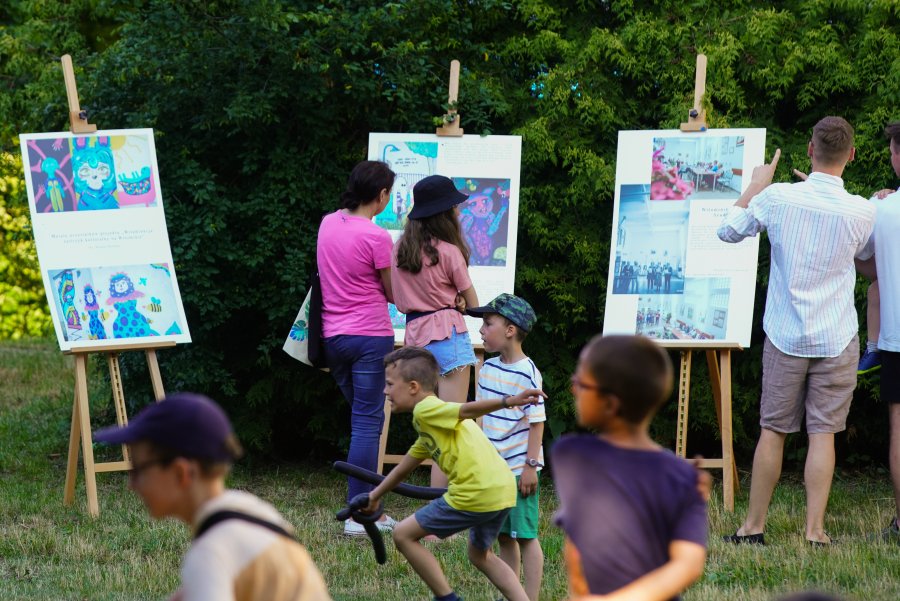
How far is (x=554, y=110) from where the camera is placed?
7180 millimetres

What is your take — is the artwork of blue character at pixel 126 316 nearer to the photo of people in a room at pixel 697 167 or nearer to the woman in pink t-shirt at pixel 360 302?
the woman in pink t-shirt at pixel 360 302

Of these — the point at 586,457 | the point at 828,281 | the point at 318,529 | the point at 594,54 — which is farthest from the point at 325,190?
the point at 586,457

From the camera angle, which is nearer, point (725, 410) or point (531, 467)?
point (531, 467)

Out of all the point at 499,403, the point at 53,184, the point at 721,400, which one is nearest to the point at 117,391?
the point at 53,184

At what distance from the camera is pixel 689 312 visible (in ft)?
20.8

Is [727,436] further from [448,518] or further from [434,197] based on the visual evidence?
[448,518]

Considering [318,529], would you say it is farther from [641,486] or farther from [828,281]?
[641,486]

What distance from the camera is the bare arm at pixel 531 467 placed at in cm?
434

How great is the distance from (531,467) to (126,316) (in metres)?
Result: 3.06

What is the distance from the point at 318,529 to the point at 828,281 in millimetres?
2804

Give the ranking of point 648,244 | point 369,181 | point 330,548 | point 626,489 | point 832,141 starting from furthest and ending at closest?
point 648,244 → point 369,181 → point 330,548 → point 832,141 → point 626,489

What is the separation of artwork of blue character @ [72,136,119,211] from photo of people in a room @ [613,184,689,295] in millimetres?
2919

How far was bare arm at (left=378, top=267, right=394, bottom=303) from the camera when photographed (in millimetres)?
5785

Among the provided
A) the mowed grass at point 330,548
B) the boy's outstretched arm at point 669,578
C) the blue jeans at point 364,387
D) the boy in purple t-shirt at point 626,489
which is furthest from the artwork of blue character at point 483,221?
the boy's outstretched arm at point 669,578
